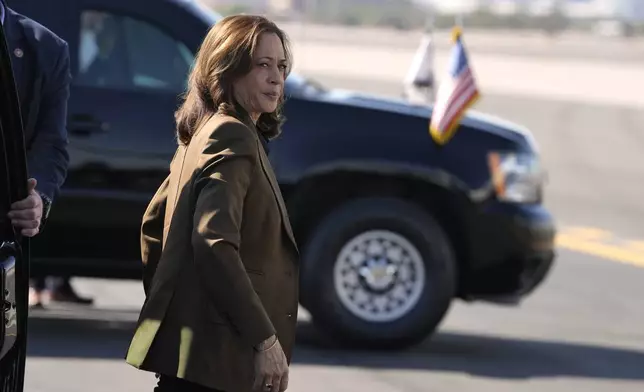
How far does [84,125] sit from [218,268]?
4778 millimetres

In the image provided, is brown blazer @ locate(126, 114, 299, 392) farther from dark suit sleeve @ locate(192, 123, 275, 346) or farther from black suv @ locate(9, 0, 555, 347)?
black suv @ locate(9, 0, 555, 347)

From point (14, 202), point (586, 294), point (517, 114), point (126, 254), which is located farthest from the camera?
point (517, 114)

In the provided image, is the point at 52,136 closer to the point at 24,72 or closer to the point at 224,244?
the point at 24,72

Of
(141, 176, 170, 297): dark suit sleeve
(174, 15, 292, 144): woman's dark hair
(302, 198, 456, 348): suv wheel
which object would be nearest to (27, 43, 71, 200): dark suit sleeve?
(141, 176, 170, 297): dark suit sleeve

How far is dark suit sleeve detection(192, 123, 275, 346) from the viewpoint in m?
3.79

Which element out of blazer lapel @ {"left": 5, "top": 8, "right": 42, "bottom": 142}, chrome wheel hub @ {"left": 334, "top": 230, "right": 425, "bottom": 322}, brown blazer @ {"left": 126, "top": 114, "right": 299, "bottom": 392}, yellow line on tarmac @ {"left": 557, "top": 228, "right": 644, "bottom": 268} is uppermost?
blazer lapel @ {"left": 5, "top": 8, "right": 42, "bottom": 142}

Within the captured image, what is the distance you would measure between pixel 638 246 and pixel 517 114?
18.7m

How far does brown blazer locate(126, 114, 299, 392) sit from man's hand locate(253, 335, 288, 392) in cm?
3

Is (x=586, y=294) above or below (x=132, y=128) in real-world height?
below

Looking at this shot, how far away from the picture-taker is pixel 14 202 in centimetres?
389

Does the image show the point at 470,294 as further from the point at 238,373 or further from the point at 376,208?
the point at 238,373

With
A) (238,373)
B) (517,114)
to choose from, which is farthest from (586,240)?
(517,114)

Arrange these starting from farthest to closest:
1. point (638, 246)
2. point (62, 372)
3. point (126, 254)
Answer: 1. point (638, 246)
2. point (126, 254)
3. point (62, 372)

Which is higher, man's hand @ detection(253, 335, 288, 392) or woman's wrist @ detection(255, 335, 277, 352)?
woman's wrist @ detection(255, 335, 277, 352)
